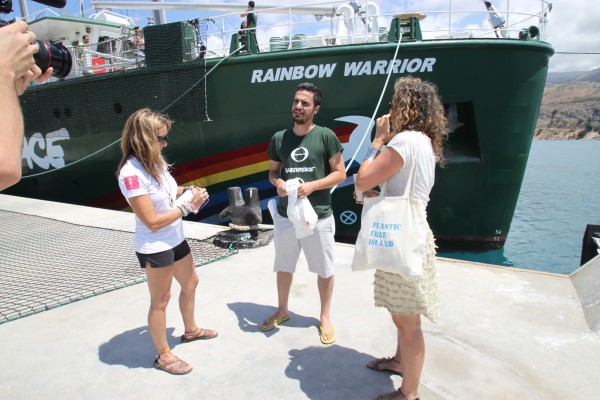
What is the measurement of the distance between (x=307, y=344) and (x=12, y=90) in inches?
91.2

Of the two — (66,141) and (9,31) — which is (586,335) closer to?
(9,31)

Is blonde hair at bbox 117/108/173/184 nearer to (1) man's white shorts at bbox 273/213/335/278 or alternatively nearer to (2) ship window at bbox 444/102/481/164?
(1) man's white shorts at bbox 273/213/335/278

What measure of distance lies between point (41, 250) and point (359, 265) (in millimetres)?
4643

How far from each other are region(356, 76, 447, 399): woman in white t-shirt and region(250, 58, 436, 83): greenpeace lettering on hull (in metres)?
4.49

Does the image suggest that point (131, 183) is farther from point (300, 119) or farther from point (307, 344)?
point (307, 344)

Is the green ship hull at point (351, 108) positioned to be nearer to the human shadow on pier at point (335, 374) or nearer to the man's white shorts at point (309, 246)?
the man's white shorts at point (309, 246)

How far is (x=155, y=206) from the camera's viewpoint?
2600 millimetres

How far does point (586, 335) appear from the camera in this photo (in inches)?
124

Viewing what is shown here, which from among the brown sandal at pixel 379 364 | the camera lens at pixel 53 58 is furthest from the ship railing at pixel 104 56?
the brown sandal at pixel 379 364

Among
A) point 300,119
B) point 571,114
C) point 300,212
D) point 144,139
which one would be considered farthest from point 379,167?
point 571,114

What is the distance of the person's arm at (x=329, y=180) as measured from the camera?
3.03 metres

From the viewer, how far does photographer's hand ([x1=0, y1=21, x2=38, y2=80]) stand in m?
1.32

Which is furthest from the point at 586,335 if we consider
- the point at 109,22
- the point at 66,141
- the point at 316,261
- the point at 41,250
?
the point at 109,22

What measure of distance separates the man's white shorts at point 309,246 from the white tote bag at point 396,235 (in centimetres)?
92
